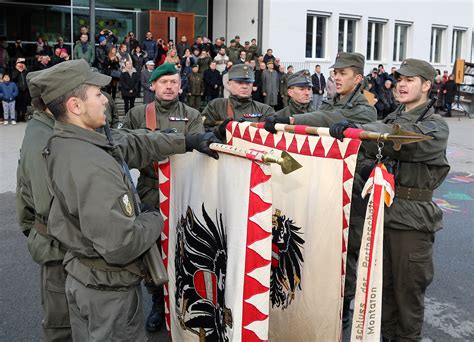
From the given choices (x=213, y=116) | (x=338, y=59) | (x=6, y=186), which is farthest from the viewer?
(x=6, y=186)

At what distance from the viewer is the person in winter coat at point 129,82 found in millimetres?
16594

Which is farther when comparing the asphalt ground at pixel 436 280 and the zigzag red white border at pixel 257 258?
the asphalt ground at pixel 436 280

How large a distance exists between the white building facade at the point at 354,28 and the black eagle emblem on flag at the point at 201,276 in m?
20.6

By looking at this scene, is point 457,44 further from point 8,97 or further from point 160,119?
point 160,119

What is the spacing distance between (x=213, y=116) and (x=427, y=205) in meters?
2.70

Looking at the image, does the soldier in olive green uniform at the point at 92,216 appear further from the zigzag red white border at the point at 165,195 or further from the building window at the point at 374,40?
the building window at the point at 374,40

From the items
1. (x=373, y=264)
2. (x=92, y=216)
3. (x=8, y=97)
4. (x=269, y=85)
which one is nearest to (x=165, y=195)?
(x=92, y=216)

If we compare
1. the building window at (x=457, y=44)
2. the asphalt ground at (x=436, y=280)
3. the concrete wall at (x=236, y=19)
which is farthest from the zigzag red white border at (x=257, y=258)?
the building window at (x=457, y=44)

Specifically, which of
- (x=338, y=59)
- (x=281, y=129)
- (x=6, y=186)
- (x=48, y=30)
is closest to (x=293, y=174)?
(x=281, y=129)

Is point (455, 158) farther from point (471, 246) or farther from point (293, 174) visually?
point (293, 174)

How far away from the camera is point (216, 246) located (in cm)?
316

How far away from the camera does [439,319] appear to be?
A: 14.8ft

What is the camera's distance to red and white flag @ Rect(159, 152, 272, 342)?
272cm

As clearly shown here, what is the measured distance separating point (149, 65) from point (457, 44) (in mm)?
22553
